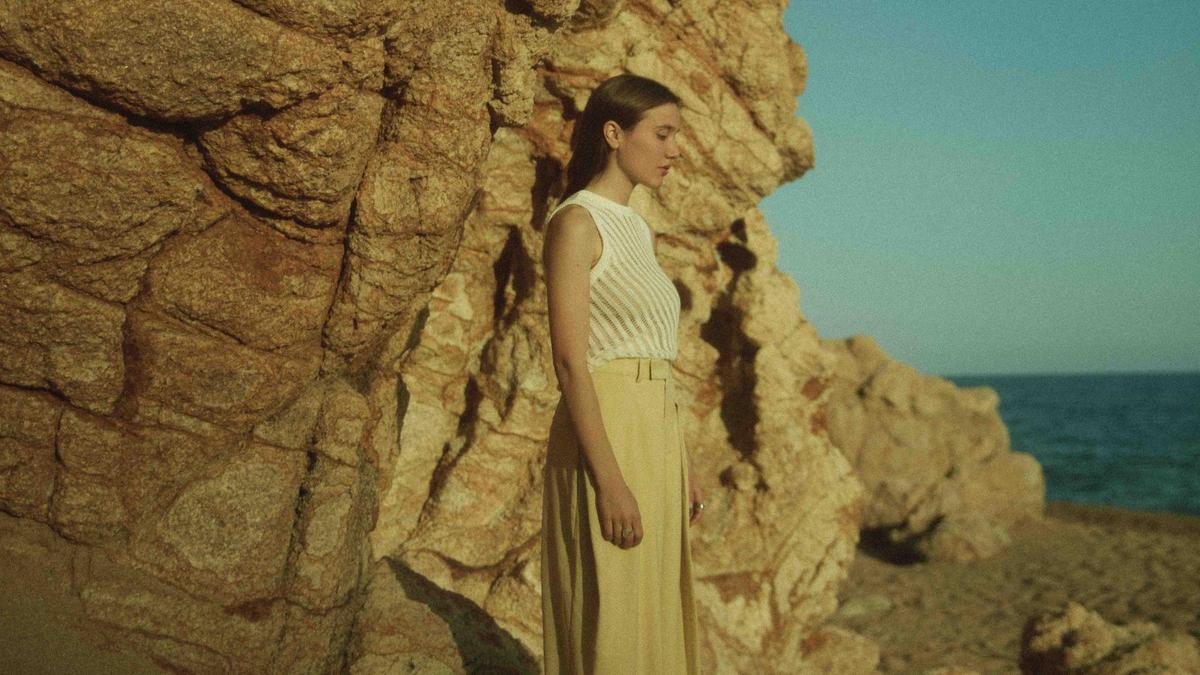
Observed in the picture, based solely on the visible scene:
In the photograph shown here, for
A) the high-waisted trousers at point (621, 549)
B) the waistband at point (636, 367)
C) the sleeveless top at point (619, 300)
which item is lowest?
the high-waisted trousers at point (621, 549)

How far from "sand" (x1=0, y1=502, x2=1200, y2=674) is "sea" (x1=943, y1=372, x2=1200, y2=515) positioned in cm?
1772

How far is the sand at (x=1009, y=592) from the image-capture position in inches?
334

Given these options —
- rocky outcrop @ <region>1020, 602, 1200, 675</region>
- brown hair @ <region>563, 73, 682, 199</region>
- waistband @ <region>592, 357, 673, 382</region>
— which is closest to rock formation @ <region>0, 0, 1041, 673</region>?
brown hair @ <region>563, 73, 682, 199</region>

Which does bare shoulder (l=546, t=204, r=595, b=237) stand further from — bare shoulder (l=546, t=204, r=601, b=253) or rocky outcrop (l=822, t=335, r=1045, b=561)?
rocky outcrop (l=822, t=335, r=1045, b=561)

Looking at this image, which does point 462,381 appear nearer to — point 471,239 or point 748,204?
point 471,239

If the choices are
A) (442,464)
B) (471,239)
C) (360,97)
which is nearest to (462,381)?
(442,464)

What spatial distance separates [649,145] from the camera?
3.29 meters

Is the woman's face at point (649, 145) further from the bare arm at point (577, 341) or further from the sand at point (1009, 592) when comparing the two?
the sand at point (1009, 592)

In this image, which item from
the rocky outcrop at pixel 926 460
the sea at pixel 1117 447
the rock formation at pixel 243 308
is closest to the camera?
the rock formation at pixel 243 308

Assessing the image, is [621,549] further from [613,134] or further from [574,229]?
[613,134]

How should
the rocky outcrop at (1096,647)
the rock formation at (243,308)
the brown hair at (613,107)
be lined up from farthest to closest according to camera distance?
1. the rocky outcrop at (1096,647)
2. the brown hair at (613,107)
3. the rock formation at (243,308)

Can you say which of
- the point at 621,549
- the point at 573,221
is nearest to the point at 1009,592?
the point at 621,549

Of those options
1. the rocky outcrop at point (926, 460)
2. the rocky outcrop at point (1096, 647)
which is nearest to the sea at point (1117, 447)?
the rocky outcrop at point (926, 460)

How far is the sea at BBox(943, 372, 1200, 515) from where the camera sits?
102ft
